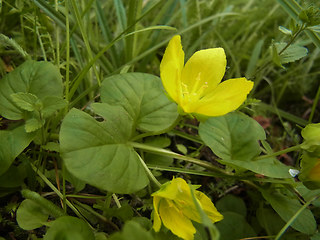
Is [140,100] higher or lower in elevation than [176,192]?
higher

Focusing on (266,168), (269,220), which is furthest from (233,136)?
(269,220)

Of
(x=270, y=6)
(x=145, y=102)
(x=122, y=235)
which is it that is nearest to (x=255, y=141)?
(x=145, y=102)

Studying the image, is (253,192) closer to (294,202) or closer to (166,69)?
(294,202)

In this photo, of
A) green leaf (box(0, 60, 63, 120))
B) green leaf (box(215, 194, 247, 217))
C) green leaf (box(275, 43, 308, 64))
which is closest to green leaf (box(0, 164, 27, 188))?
green leaf (box(0, 60, 63, 120))

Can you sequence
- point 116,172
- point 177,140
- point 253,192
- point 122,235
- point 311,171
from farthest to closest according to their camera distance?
1. point 177,140
2. point 253,192
3. point 311,171
4. point 116,172
5. point 122,235

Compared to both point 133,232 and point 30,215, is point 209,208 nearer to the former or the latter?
point 133,232

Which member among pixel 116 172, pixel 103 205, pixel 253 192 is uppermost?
pixel 116 172

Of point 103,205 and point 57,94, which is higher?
point 57,94
